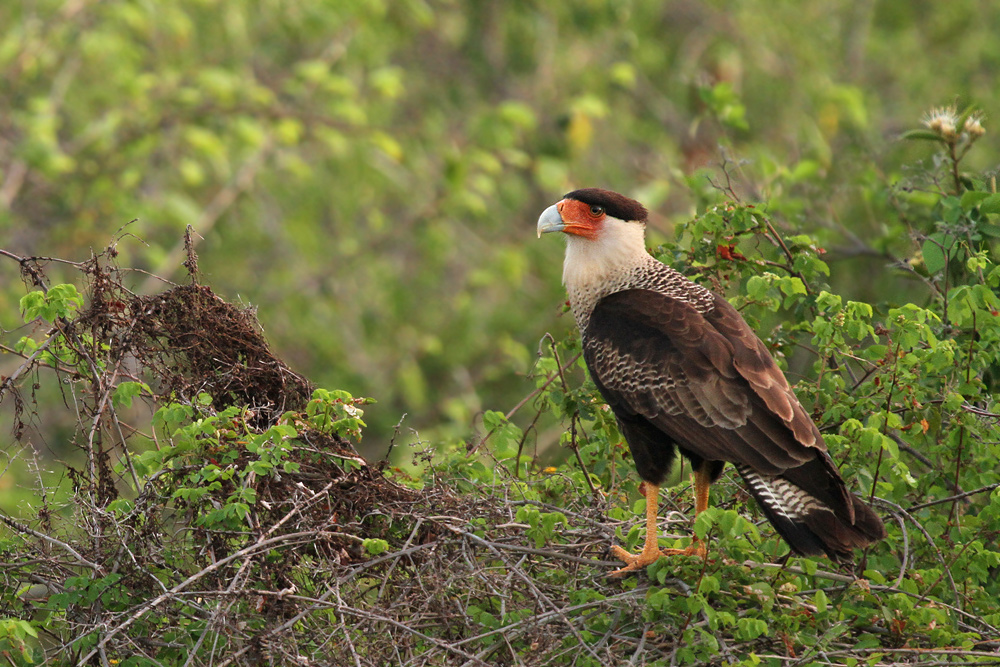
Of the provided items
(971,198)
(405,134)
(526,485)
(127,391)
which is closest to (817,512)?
(526,485)

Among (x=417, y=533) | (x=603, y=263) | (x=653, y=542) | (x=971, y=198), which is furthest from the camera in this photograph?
→ (x=603, y=263)

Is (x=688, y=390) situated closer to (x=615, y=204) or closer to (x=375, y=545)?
(x=615, y=204)

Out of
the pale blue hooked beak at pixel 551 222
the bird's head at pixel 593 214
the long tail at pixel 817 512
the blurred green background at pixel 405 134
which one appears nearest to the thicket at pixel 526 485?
the long tail at pixel 817 512

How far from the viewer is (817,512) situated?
13.9ft

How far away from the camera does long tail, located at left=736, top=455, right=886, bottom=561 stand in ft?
13.7

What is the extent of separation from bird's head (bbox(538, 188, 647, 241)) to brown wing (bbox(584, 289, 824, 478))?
1.56ft

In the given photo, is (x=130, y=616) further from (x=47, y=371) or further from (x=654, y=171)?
(x=654, y=171)

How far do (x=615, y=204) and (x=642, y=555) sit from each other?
5.70 ft

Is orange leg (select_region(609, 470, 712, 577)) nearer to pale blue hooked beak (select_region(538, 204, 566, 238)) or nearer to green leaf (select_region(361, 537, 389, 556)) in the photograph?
green leaf (select_region(361, 537, 389, 556))

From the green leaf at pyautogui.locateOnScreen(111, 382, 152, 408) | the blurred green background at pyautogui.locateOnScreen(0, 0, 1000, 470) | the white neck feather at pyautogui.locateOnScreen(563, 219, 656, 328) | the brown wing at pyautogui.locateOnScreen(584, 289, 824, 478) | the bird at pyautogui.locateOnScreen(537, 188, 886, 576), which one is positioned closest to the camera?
the green leaf at pyautogui.locateOnScreen(111, 382, 152, 408)

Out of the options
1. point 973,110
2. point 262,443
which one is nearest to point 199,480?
point 262,443

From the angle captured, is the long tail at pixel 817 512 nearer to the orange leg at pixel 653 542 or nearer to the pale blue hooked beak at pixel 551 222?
the orange leg at pixel 653 542

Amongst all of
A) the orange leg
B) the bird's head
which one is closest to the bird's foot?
the orange leg

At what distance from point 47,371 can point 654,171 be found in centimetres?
610
